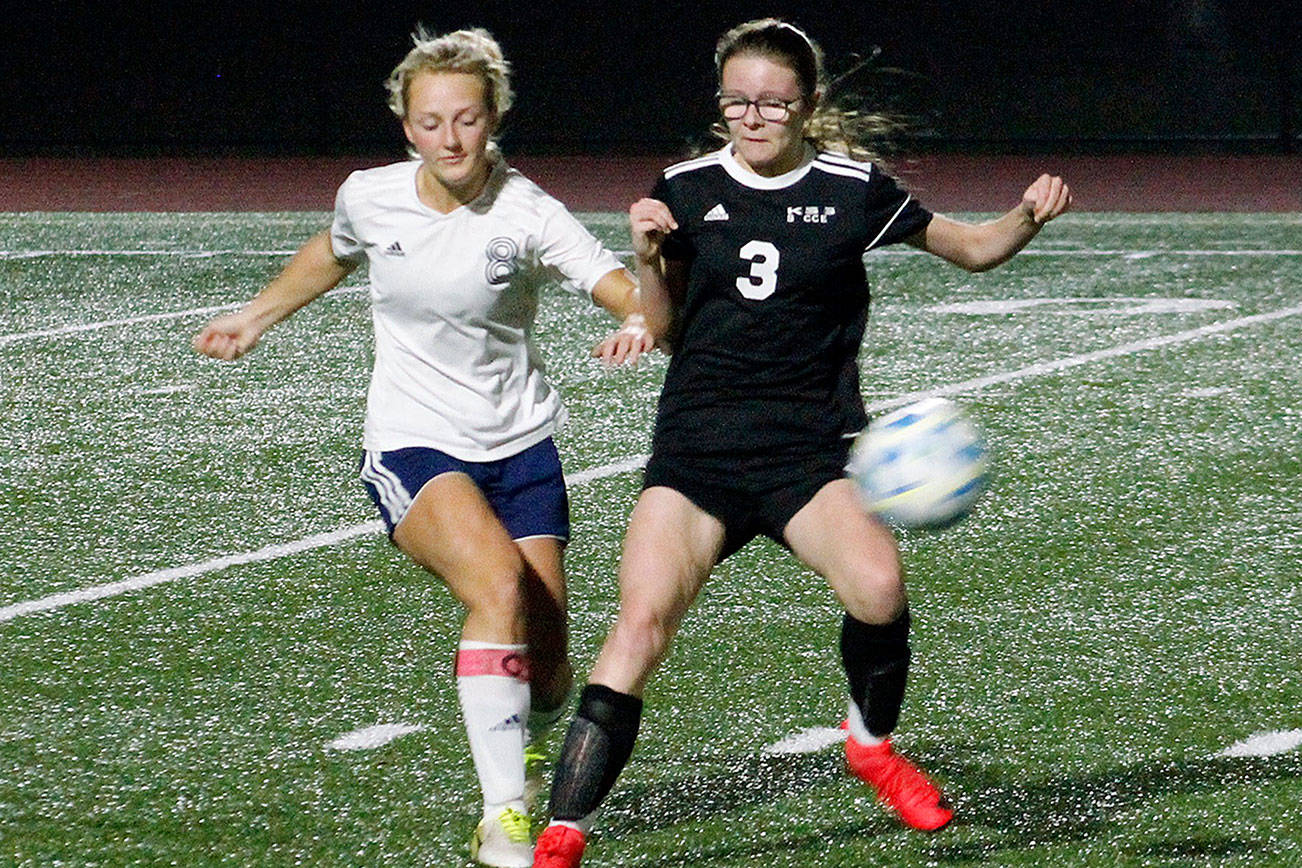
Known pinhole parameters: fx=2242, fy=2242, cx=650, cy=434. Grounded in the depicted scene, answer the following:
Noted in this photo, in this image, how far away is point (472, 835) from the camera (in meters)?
4.41

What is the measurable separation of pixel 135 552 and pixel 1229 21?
19.2 m

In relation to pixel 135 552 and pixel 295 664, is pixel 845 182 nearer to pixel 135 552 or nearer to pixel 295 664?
pixel 295 664

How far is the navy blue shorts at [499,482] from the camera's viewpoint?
14.3ft

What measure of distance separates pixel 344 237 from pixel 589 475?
380cm

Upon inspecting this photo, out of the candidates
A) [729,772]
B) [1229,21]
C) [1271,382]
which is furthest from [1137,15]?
[729,772]

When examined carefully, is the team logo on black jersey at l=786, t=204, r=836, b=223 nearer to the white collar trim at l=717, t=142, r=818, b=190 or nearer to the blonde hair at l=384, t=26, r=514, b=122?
the white collar trim at l=717, t=142, r=818, b=190

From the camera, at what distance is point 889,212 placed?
14.3 ft

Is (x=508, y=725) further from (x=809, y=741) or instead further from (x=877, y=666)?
(x=809, y=741)

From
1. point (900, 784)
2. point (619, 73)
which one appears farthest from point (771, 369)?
point (619, 73)

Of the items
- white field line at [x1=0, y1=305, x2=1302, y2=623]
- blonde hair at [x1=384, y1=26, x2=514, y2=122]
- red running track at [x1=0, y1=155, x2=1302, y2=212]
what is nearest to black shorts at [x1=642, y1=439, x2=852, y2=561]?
blonde hair at [x1=384, y1=26, x2=514, y2=122]

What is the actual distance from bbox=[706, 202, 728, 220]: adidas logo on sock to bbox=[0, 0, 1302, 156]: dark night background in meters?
20.3

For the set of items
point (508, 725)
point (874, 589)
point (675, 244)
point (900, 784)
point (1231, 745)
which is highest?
point (675, 244)

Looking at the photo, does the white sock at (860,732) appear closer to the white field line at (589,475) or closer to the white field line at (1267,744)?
the white field line at (1267,744)

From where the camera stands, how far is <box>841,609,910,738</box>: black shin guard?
4.29 meters
